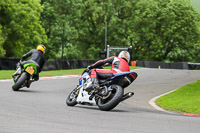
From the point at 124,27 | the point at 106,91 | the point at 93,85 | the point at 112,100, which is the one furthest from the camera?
the point at 124,27

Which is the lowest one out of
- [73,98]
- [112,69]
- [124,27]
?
[73,98]

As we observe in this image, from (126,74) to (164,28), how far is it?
6124 centimetres

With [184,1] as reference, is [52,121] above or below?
below

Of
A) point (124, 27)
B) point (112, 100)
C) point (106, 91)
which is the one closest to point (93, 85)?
point (106, 91)

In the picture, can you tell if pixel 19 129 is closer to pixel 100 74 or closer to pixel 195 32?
pixel 100 74

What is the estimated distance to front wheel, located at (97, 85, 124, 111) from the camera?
9656 mm

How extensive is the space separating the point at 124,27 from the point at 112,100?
61828 millimetres

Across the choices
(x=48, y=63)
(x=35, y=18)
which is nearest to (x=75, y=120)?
(x=48, y=63)

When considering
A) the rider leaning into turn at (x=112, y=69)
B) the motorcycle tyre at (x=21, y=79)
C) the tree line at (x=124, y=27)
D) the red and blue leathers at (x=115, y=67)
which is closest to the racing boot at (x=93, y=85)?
the rider leaning into turn at (x=112, y=69)

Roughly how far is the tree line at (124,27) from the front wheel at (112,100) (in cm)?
5419

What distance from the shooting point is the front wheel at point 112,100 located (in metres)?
9.66

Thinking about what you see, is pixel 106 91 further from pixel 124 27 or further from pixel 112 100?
pixel 124 27

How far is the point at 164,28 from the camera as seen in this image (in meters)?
70.3

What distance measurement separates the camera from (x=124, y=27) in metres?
71.1
